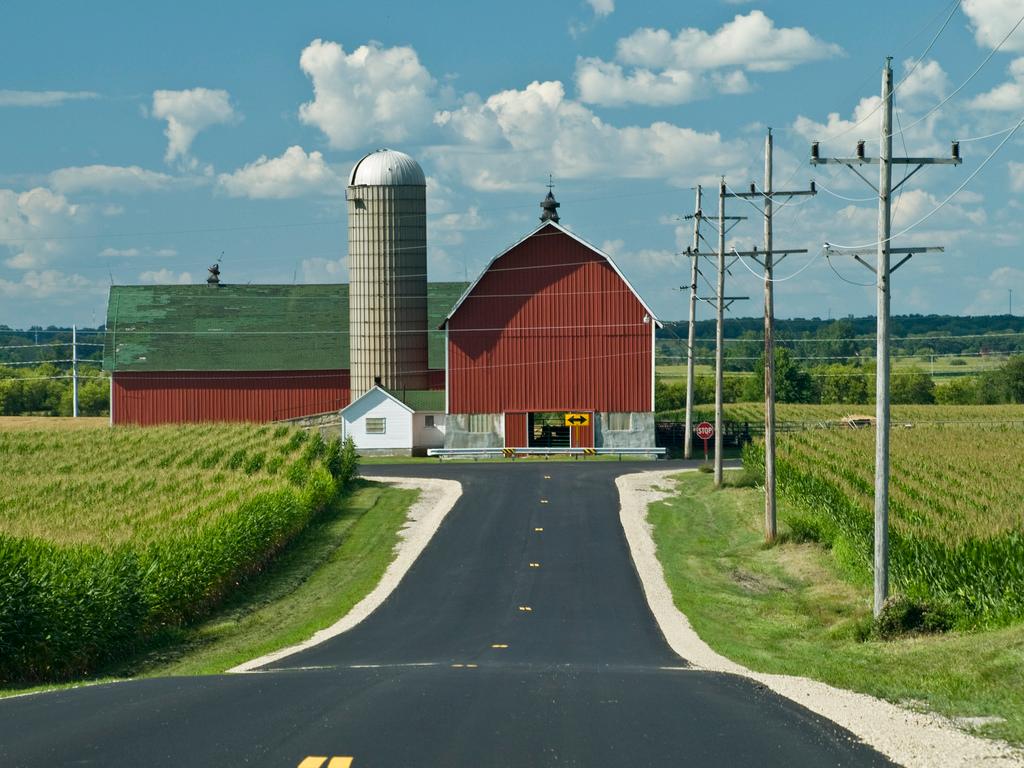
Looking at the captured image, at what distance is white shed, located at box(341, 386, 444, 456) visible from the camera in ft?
213

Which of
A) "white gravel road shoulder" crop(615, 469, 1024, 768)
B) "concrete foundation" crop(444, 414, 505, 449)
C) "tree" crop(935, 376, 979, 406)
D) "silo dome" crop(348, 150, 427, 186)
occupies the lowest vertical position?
"white gravel road shoulder" crop(615, 469, 1024, 768)

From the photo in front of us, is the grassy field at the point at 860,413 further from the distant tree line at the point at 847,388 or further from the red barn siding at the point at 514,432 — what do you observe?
the red barn siding at the point at 514,432

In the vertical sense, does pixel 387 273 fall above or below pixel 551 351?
above

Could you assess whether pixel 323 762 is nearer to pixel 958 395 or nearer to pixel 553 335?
pixel 553 335

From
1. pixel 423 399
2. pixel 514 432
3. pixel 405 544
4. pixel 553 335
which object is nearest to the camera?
pixel 405 544

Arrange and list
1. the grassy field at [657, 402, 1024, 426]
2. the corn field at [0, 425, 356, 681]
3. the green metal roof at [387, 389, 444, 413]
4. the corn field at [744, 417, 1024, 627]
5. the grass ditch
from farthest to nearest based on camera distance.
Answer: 1. the grassy field at [657, 402, 1024, 426]
2. the green metal roof at [387, 389, 444, 413]
3. the grass ditch
4. the corn field at [744, 417, 1024, 627]
5. the corn field at [0, 425, 356, 681]

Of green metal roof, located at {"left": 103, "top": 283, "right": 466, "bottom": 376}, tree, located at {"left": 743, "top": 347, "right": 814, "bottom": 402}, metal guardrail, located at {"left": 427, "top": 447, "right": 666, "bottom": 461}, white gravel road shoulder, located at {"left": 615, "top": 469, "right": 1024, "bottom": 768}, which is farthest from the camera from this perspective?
tree, located at {"left": 743, "top": 347, "right": 814, "bottom": 402}

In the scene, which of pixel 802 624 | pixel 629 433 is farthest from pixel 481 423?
pixel 802 624

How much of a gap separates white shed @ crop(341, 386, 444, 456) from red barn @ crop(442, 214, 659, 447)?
2.26 metres

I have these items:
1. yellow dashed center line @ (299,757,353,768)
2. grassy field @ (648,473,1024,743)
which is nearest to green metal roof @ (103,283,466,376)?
grassy field @ (648,473,1024,743)

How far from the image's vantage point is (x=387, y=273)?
2657 inches

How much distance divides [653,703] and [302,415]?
58.6 metres

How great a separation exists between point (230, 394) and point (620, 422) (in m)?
23.3

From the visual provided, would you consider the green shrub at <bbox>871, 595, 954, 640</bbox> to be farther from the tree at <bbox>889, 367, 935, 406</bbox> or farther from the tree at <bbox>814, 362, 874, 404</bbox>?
the tree at <bbox>814, 362, 874, 404</bbox>
